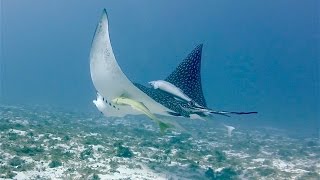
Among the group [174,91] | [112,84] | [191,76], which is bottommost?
[112,84]

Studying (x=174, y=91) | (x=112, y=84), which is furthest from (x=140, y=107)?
(x=174, y=91)

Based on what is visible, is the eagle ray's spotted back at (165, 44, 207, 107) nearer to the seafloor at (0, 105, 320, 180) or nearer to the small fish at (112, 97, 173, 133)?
the small fish at (112, 97, 173, 133)

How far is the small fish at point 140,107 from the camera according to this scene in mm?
4259

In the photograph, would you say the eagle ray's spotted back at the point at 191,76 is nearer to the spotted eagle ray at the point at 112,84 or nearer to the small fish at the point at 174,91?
the small fish at the point at 174,91

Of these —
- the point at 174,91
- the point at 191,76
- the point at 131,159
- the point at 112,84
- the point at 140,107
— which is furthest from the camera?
the point at 131,159

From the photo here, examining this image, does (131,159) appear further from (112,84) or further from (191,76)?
(112,84)

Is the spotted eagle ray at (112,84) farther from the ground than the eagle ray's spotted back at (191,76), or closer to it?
closer to it

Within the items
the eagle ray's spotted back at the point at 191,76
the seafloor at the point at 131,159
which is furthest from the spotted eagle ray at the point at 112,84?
the seafloor at the point at 131,159

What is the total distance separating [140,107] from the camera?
14.5ft

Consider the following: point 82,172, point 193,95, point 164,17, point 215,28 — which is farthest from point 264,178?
point 164,17

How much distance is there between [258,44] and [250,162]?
173430 millimetres

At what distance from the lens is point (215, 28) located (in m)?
176

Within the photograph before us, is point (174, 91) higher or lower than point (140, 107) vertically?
higher

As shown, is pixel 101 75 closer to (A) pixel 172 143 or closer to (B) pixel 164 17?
(A) pixel 172 143
